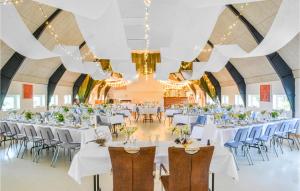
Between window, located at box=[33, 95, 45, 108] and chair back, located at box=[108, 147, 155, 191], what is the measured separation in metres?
11.8

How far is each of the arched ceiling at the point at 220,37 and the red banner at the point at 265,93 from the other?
1.49ft

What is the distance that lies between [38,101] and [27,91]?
1.98 metres

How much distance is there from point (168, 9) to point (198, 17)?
2.22 ft

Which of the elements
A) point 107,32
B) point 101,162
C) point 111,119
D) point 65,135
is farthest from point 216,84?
point 101,162

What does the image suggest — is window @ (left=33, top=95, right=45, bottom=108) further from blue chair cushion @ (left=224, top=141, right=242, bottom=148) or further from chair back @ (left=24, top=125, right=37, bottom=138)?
blue chair cushion @ (left=224, top=141, right=242, bottom=148)

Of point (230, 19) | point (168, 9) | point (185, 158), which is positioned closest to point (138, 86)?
point (230, 19)

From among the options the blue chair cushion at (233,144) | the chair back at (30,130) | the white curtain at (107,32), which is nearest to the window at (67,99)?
the chair back at (30,130)

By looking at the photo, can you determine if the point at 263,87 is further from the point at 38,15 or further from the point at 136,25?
the point at 38,15

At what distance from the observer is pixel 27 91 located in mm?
12367

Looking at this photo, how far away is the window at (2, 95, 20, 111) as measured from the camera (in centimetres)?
1080

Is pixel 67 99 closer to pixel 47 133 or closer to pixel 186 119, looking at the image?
pixel 186 119

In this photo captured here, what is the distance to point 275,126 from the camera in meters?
6.79

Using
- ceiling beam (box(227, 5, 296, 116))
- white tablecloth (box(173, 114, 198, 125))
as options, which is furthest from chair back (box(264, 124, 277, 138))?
white tablecloth (box(173, 114, 198, 125))

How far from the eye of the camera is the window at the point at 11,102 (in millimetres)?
10802
